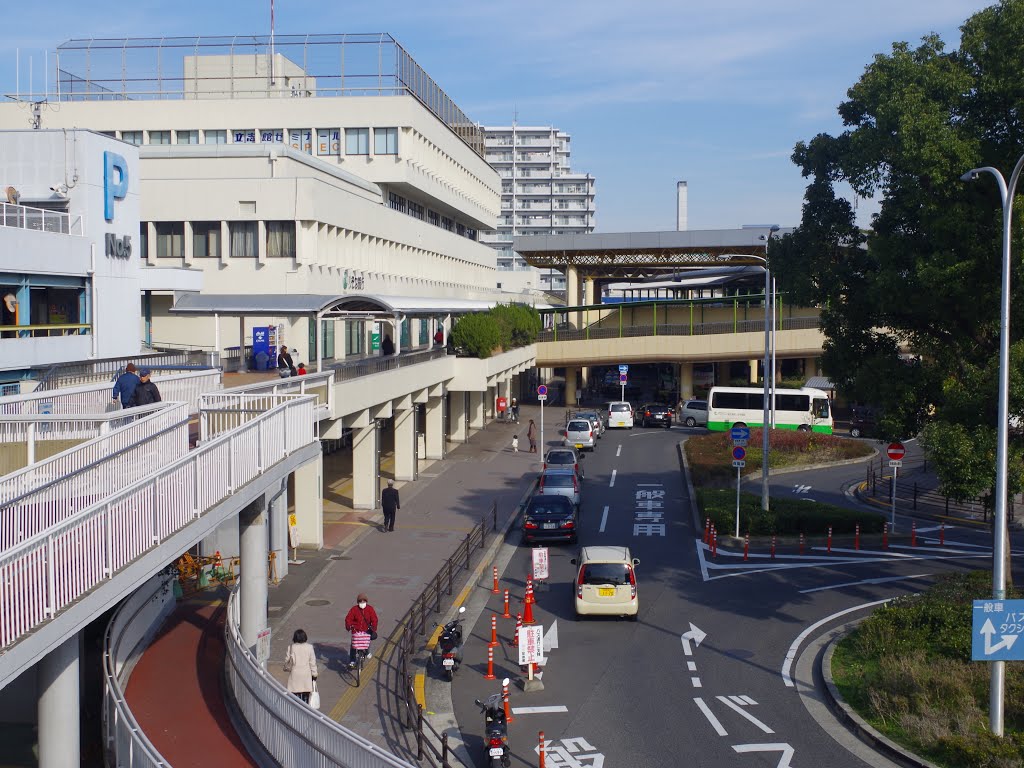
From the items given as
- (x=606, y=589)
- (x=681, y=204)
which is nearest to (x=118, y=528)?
(x=606, y=589)

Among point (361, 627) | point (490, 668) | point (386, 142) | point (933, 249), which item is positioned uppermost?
point (386, 142)

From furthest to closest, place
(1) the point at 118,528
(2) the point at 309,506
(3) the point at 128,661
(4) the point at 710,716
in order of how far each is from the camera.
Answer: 1. (2) the point at 309,506
2. (3) the point at 128,661
3. (4) the point at 710,716
4. (1) the point at 118,528

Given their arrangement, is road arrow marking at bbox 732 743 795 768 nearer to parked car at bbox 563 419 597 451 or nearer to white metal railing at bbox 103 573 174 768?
white metal railing at bbox 103 573 174 768

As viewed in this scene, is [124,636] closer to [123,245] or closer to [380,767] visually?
[380,767]

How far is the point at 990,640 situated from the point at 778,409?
39.8 metres

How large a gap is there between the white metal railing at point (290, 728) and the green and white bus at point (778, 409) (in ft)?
134

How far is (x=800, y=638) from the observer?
19000mm

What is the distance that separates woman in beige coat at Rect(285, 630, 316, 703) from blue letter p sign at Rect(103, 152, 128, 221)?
14.2 m

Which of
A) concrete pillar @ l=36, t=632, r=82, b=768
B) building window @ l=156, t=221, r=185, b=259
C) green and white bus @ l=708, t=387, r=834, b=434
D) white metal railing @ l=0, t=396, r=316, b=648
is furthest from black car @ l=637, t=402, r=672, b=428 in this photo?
concrete pillar @ l=36, t=632, r=82, b=768

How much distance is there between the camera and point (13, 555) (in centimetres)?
847

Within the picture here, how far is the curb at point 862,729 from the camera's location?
1341 centimetres

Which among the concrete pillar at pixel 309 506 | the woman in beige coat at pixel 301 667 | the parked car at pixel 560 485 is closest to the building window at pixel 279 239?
the concrete pillar at pixel 309 506

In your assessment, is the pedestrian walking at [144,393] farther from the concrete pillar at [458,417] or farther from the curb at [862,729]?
the concrete pillar at [458,417]

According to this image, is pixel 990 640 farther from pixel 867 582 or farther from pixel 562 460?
→ pixel 562 460
